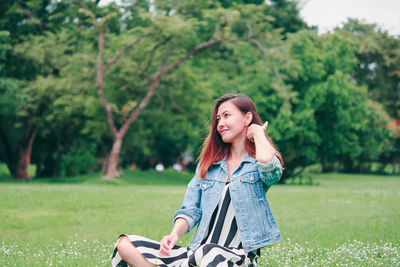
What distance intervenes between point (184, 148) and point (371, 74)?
1906 cm

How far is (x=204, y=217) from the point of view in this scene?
4039mm

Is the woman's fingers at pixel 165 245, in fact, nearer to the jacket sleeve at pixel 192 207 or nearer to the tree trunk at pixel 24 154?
the jacket sleeve at pixel 192 207

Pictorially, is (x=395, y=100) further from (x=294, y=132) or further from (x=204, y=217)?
(x=204, y=217)

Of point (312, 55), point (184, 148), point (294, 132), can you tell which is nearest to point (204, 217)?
point (294, 132)

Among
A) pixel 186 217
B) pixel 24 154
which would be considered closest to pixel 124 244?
pixel 186 217

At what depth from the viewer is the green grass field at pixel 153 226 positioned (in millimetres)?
5723

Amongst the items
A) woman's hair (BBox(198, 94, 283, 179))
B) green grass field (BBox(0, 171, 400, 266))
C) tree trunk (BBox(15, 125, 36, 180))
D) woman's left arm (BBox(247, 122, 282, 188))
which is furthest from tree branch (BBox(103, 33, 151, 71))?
woman's left arm (BBox(247, 122, 282, 188))

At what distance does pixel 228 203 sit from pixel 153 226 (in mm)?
5881

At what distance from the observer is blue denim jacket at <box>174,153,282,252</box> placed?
3879mm

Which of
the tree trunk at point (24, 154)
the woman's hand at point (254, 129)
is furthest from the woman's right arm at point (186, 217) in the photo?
the tree trunk at point (24, 154)

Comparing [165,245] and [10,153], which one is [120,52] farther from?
[165,245]

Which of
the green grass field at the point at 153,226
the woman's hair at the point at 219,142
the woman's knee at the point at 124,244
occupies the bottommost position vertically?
the green grass field at the point at 153,226

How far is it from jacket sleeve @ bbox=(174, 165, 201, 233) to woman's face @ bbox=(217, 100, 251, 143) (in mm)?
478

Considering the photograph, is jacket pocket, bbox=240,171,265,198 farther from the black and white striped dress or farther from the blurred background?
the blurred background
